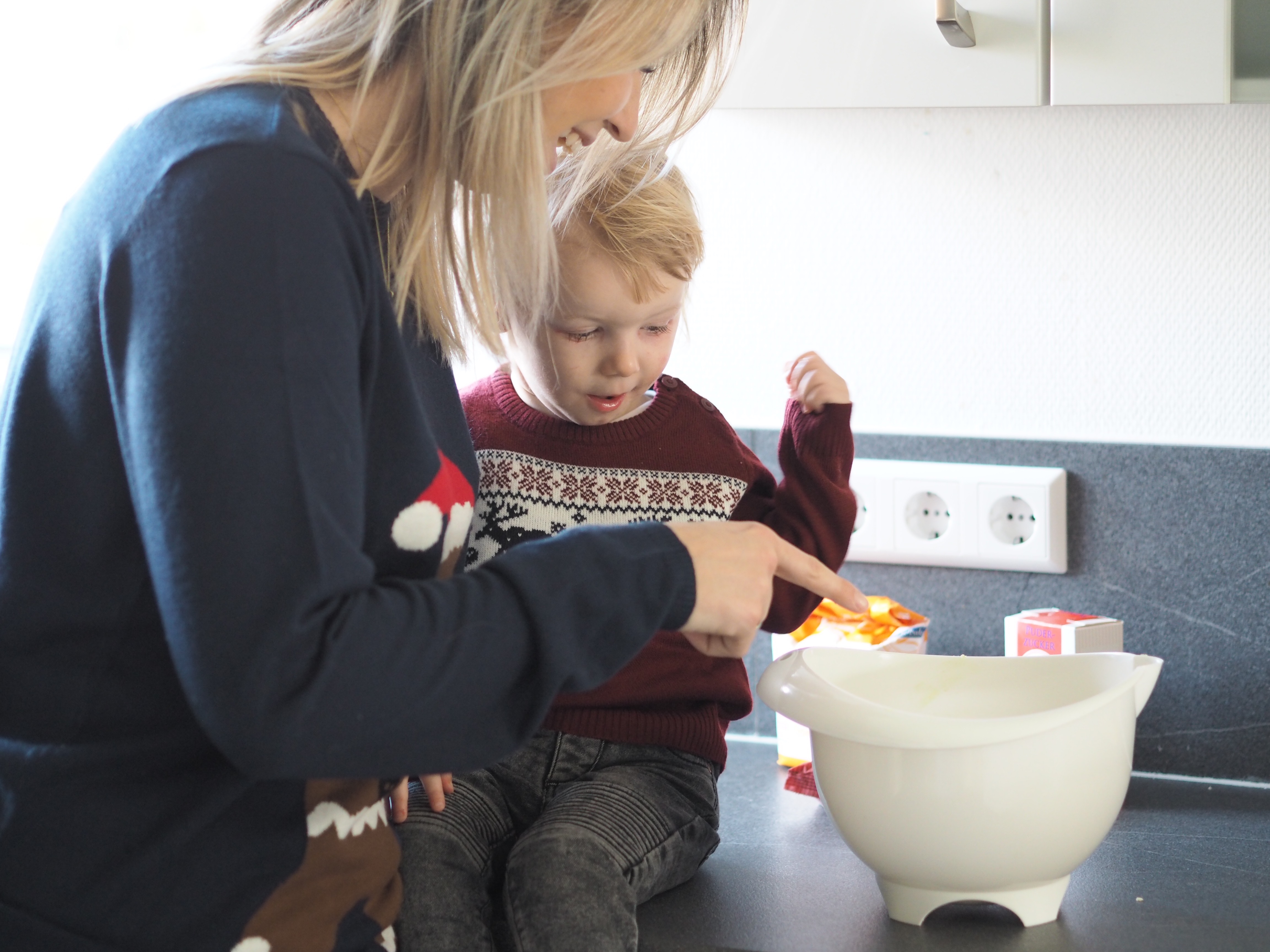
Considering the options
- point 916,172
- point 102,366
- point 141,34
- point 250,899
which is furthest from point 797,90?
point 141,34

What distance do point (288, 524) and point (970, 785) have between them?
1.55ft

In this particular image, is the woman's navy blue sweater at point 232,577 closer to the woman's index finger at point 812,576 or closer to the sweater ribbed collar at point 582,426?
the woman's index finger at point 812,576

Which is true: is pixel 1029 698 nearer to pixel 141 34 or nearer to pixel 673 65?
pixel 673 65

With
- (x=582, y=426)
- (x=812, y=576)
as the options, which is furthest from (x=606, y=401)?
(x=812, y=576)

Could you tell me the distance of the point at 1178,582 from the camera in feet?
3.85

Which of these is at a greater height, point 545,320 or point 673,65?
point 673,65

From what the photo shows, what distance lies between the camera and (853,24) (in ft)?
3.29

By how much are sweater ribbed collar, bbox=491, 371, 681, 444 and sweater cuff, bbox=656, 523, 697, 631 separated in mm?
378

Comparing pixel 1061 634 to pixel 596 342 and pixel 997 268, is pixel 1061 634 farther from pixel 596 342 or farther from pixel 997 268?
pixel 596 342

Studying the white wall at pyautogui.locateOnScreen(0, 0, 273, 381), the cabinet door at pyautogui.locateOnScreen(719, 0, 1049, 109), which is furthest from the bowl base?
the white wall at pyautogui.locateOnScreen(0, 0, 273, 381)

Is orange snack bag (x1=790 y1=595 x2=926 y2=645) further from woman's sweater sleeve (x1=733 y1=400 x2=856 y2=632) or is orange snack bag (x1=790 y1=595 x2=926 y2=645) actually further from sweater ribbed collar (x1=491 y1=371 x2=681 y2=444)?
sweater ribbed collar (x1=491 y1=371 x2=681 y2=444)

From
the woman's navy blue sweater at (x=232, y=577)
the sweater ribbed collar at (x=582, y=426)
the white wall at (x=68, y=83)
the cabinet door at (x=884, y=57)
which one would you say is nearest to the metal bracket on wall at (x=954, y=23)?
the cabinet door at (x=884, y=57)

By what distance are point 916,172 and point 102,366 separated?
0.88 meters

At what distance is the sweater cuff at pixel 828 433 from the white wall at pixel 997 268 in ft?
0.84
